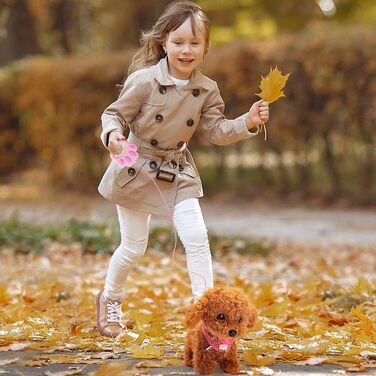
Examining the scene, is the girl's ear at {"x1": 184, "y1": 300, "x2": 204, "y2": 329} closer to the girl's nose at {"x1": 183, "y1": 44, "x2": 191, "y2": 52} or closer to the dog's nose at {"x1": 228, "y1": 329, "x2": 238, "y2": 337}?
the dog's nose at {"x1": 228, "y1": 329, "x2": 238, "y2": 337}

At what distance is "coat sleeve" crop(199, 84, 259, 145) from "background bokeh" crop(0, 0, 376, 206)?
237 inches

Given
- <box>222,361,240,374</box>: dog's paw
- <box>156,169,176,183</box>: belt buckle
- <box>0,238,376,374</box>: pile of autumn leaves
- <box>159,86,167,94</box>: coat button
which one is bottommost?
<box>222,361,240,374</box>: dog's paw

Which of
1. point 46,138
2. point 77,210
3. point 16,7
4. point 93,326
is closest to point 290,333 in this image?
point 93,326

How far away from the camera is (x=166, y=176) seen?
4465 millimetres

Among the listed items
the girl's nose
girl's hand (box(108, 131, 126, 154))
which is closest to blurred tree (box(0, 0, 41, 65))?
the girl's nose

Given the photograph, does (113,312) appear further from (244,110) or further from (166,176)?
(244,110)

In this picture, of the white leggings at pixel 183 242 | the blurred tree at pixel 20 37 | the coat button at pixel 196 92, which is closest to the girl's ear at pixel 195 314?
the white leggings at pixel 183 242

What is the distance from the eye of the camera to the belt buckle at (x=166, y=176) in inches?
176

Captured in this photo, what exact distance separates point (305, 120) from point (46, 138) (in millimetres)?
5144

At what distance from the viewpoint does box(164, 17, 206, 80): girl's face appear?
442 centimetres

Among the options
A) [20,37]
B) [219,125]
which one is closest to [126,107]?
[219,125]

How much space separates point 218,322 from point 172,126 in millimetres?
1099

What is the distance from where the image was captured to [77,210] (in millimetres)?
14172

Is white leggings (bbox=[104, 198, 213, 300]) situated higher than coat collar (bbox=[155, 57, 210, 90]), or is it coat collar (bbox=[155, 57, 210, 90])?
coat collar (bbox=[155, 57, 210, 90])
